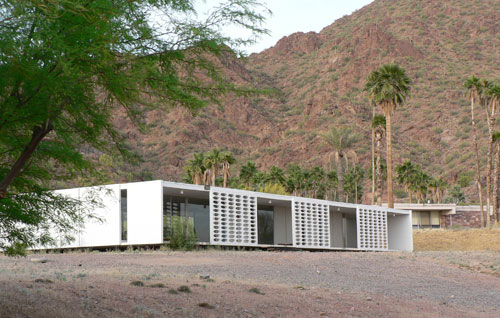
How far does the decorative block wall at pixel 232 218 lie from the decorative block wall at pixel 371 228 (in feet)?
33.5

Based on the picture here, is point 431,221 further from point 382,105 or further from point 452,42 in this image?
point 452,42

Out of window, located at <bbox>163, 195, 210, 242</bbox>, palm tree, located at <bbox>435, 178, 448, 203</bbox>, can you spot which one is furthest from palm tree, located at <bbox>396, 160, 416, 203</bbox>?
window, located at <bbox>163, 195, 210, 242</bbox>

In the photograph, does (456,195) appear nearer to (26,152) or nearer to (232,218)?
(232,218)

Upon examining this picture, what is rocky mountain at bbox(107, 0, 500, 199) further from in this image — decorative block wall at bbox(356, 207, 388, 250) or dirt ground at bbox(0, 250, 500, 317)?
dirt ground at bbox(0, 250, 500, 317)

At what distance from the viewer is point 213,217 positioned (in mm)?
28953

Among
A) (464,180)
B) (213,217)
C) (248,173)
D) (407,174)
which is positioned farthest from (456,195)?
(213,217)

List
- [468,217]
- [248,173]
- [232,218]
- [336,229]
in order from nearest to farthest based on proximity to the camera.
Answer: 1. [232,218]
2. [336,229]
3. [248,173]
4. [468,217]

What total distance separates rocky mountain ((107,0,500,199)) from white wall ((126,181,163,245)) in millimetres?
52169

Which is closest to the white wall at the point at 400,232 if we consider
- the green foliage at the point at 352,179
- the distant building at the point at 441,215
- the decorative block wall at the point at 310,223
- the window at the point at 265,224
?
the decorative block wall at the point at 310,223

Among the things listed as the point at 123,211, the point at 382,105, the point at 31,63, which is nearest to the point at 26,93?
the point at 31,63

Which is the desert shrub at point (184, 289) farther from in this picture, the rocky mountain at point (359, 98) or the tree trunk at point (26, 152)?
the rocky mountain at point (359, 98)

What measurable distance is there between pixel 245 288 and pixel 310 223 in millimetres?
22179

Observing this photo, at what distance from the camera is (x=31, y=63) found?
6664 mm

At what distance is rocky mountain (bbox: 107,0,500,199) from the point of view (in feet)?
332
